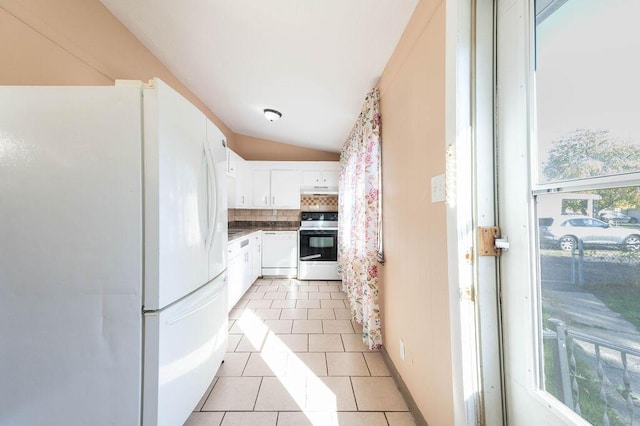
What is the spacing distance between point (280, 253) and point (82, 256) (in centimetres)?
344

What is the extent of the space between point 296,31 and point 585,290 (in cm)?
193

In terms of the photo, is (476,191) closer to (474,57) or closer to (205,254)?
(474,57)

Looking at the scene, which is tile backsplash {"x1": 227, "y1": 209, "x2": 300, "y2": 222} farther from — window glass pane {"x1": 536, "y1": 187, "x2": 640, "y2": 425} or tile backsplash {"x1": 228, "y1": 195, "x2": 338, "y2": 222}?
window glass pane {"x1": 536, "y1": 187, "x2": 640, "y2": 425}

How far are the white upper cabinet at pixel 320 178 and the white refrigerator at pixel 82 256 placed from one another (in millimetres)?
3553

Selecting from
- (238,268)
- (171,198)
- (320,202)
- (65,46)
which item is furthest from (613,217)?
(320,202)

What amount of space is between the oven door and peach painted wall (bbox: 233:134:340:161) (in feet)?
5.14

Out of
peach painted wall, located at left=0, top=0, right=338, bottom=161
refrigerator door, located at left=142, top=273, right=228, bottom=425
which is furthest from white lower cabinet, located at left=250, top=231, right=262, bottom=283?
peach painted wall, located at left=0, top=0, right=338, bottom=161

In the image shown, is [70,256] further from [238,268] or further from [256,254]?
[256,254]

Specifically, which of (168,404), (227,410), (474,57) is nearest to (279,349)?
(227,410)

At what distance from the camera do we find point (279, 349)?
2.20m

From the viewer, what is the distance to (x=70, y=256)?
43.0 inches

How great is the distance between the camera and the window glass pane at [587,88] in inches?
21.6

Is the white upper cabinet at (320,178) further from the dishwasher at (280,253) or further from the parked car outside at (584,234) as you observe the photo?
the parked car outside at (584,234)

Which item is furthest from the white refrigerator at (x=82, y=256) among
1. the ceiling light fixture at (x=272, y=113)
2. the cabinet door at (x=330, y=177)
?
the cabinet door at (x=330, y=177)
